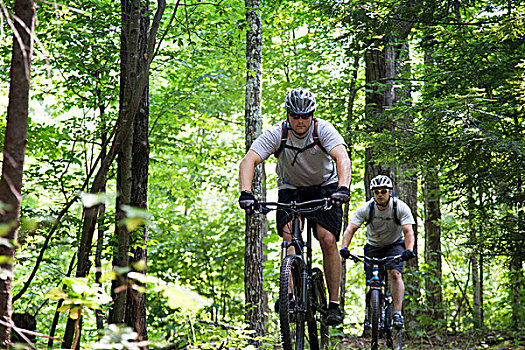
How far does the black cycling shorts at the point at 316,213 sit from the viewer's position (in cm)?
492

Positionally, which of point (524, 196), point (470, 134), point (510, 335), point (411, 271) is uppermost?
point (470, 134)

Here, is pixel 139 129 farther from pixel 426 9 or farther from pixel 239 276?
pixel 239 276

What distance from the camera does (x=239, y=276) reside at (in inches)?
535

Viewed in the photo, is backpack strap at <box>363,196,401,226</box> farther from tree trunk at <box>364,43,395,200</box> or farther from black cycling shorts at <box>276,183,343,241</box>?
tree trunk at <box>364,43,395,200</box>

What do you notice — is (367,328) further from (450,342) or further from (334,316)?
(450,342)

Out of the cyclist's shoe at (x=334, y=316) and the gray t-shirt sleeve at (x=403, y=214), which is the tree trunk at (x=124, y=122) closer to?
the cyclist's shoe at (x=334, y=316)

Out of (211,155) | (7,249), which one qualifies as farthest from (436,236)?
(7,249)

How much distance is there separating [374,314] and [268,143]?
→ 3151 mm

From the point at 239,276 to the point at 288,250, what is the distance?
915cm

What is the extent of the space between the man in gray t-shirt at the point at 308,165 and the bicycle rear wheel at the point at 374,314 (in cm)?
182

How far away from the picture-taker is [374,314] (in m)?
6.75

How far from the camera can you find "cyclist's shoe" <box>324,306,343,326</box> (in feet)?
16.3

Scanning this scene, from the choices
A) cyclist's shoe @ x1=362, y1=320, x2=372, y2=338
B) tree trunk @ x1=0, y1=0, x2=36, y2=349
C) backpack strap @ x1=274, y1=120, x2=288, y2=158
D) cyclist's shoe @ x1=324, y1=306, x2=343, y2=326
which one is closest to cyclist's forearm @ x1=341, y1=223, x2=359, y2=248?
cyclist's shoe @ x1=362, y1=320, x2=372, y2=338

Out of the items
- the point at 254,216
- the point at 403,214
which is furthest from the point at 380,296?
the point at 254,216
